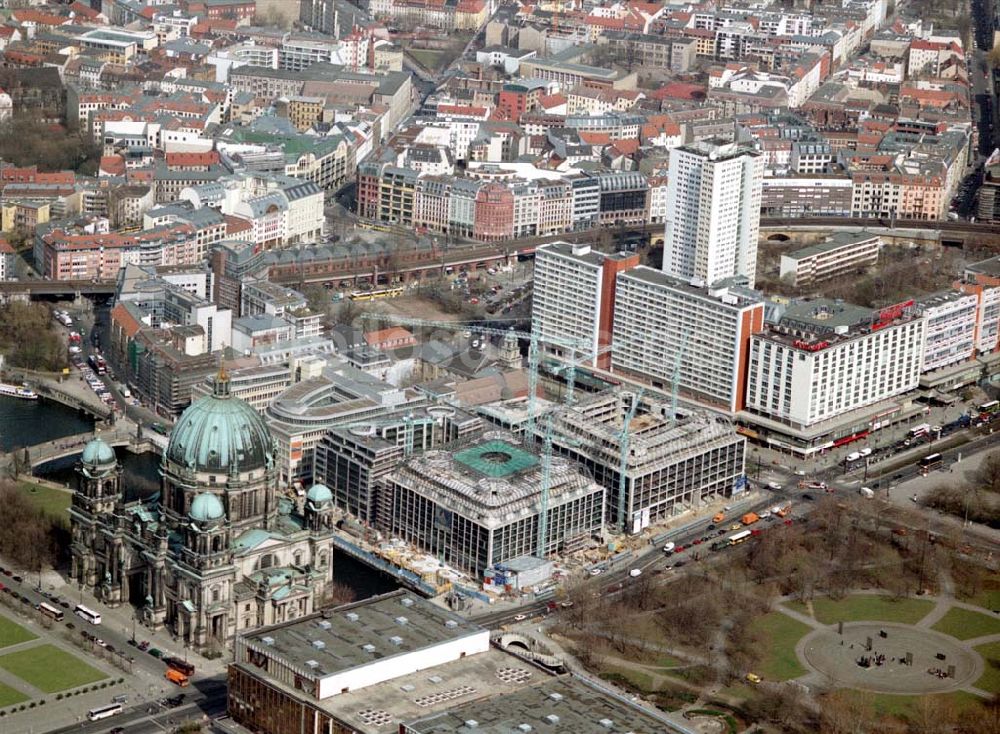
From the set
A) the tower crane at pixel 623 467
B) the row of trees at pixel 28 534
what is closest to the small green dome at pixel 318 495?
the row of trees at pixel 28 534

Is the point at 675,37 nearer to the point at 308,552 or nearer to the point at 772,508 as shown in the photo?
the point at 772,508

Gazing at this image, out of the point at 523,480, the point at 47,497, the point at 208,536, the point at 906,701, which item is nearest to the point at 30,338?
the point at 47,497

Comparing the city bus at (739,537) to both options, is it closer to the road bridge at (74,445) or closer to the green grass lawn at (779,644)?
the green grass lawn at (779,644)

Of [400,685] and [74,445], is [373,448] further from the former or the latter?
[400,685]

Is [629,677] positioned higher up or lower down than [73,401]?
lower down

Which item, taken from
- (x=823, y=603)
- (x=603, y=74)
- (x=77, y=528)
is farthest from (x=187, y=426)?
(x=603, y=74)

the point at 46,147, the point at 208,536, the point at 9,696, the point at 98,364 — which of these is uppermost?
the point at 46,147

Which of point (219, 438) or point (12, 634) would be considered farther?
point (219, 438)

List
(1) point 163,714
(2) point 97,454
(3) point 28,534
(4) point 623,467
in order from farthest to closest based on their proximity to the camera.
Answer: (4) point 623,467, (3) point 28,534, (2) point 97,454, (1) point 163,714
